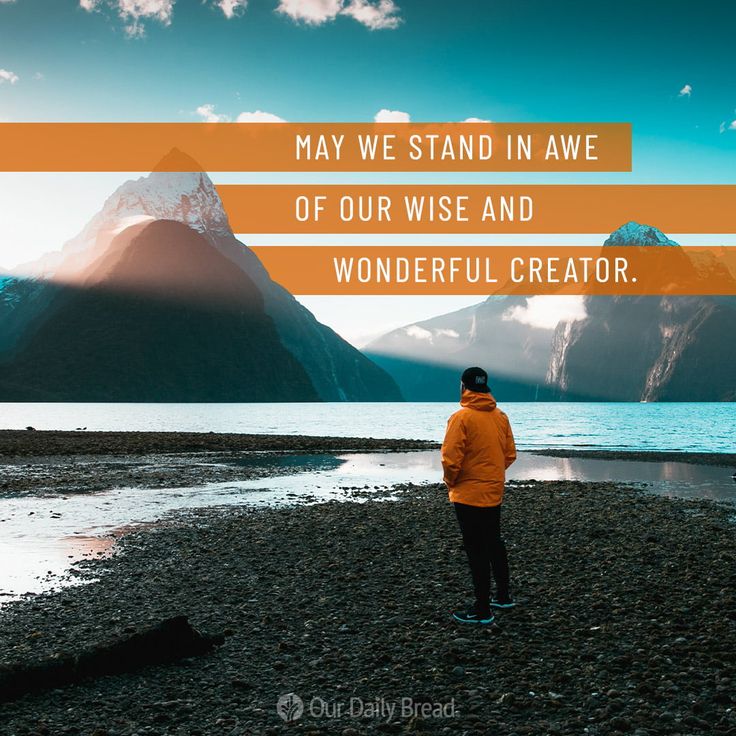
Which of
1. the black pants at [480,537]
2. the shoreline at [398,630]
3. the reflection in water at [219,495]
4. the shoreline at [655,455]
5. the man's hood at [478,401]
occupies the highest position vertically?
the man's hood at [478,401]

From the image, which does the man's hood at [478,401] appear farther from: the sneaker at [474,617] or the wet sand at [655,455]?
the wet sand at [655,455]

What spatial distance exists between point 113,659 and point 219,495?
61.4ft

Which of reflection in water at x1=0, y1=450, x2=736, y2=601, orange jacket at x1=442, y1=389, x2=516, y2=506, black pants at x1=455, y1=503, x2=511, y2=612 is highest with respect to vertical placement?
orange jacket at x1=442, y1=389, x2=516, y2=506

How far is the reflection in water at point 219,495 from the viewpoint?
1573 centimetres

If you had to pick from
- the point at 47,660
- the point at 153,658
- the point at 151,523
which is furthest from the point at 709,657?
the point at 151,523

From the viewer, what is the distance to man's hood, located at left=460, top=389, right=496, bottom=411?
962 centimetres

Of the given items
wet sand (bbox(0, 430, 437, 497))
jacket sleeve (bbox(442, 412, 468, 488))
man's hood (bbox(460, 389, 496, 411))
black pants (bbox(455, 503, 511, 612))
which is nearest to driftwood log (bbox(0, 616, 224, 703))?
black pants (bbox(455, 503, 511, 612))

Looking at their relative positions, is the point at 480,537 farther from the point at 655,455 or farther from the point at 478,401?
the point at 655,455

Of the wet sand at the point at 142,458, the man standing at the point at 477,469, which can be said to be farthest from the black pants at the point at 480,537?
the wet sand at the point at 142,458

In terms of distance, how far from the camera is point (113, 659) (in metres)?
8.22

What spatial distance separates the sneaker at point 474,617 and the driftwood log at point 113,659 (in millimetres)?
3234

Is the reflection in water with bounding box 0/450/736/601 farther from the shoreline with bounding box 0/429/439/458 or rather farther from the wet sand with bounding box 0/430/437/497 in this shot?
the shoreline with bounding box 0/429/439/458

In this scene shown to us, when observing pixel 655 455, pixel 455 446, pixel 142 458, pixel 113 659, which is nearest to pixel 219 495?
pixel 113 659

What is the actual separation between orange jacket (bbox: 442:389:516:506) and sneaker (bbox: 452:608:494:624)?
155cm
